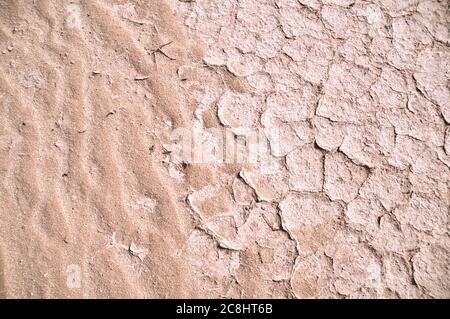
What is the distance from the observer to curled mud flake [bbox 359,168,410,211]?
1757 mm

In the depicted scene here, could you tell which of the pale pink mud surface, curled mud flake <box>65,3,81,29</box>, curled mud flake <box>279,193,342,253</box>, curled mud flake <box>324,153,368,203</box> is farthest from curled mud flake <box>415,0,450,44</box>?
curled mud flake <box>65,3,81,29</box>

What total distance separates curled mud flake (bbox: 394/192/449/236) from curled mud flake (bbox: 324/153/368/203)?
0.68ft

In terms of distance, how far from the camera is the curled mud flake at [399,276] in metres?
1.65

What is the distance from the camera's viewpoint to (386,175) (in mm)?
1796

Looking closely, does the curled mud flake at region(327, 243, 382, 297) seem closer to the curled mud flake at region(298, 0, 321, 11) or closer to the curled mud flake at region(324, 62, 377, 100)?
the curled mud flake at region(324, 62, 377, 100)

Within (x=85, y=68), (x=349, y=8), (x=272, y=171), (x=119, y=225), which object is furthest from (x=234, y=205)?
(x=349, y=8)

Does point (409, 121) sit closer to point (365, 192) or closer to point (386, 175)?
point (386, 175)

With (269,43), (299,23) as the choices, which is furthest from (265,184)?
(299,23)

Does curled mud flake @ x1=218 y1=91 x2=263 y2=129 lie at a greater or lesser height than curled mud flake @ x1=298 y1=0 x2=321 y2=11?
lesser

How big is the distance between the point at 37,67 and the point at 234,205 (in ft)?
4.17

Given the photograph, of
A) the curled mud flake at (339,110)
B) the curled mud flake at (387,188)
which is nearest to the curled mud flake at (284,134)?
the curled mud flake at (339,110)

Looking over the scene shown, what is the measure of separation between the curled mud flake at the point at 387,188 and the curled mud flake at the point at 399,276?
8.9 inches

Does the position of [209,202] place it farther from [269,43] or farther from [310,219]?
[269,43]

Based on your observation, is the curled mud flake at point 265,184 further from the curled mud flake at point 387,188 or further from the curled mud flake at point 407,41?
the curled mud flake at point 407,41
